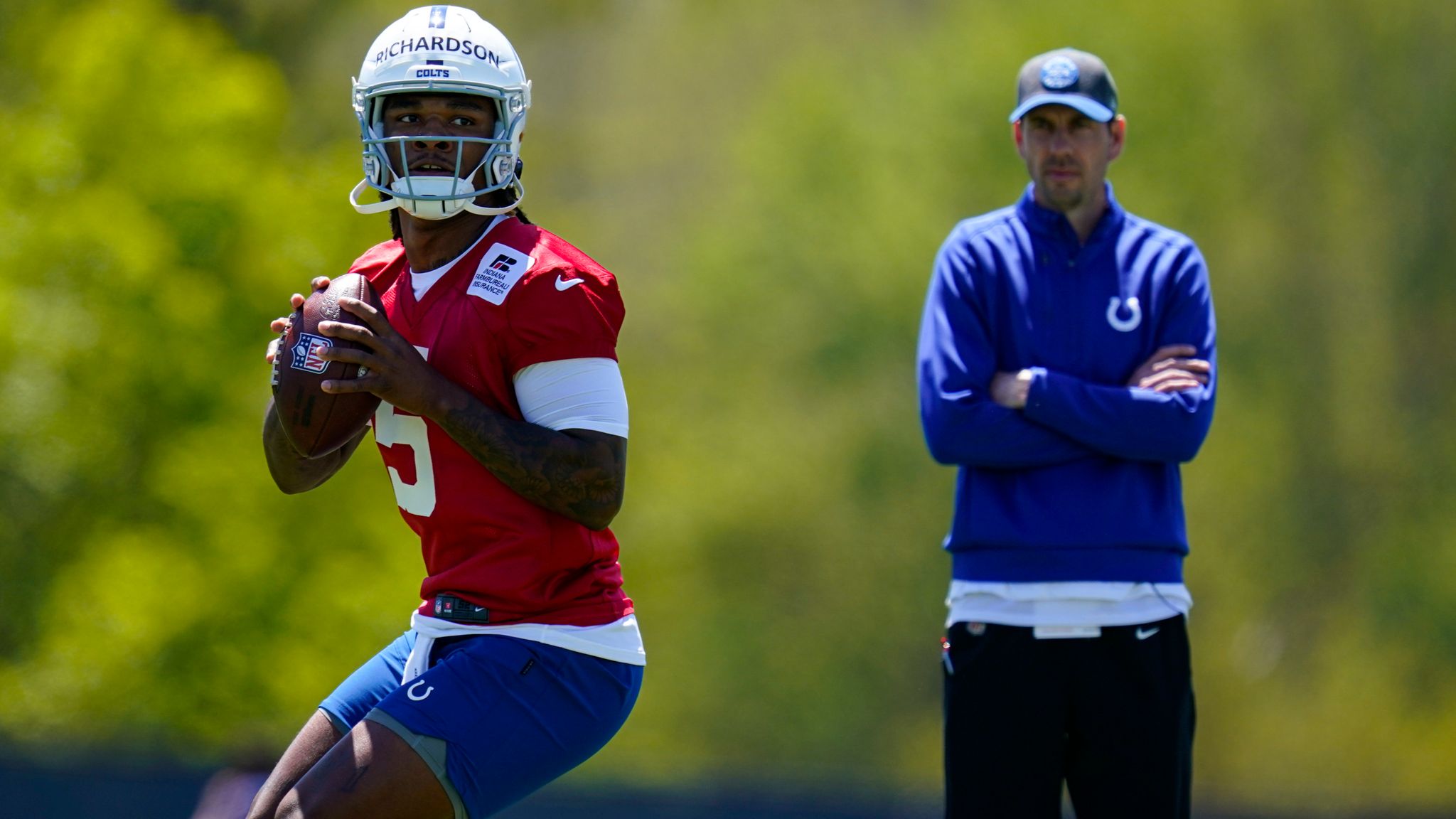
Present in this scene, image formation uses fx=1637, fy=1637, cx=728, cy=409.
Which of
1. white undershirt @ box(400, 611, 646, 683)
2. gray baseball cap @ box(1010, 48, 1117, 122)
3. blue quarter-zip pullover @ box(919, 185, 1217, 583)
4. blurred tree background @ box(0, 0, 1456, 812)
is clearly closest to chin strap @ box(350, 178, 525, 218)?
white undershirt @ box(400, 611, 646, 683)

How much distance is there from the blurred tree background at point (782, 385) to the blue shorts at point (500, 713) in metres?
7.68

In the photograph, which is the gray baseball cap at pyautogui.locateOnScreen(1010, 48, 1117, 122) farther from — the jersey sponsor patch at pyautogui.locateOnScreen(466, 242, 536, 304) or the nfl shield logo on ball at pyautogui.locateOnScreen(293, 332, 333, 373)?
the nfl shield logo on ball at pyautogui.locateOnScreen(293, 332, 333, 373)

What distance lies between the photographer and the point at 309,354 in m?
3.16

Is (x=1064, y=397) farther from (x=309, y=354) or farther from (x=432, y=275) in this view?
(x=309, y=354)

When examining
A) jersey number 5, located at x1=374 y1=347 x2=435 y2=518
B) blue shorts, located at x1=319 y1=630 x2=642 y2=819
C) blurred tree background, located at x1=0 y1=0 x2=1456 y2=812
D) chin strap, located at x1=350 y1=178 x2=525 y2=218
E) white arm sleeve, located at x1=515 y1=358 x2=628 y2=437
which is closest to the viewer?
blue shorts, located at x1=319 y1=630 x2=642 y2=819

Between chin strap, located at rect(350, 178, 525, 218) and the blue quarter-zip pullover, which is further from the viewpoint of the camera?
the blue quarter-zip pullover

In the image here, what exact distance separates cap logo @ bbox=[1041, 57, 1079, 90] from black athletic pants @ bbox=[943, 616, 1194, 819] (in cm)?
141

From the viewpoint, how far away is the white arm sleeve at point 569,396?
3.08 metres

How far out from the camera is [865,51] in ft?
81.7

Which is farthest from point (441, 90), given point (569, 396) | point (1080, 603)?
point (1080, 603)

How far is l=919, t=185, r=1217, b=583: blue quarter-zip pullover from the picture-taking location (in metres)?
4.05

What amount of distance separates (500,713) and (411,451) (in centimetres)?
56

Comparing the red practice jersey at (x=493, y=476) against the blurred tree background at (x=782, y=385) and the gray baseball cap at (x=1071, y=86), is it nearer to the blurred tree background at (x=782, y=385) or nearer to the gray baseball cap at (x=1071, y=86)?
the gray baseball cap at (x=1071, y=86)

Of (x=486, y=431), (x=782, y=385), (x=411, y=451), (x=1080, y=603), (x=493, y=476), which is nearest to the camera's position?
(x=486, y=431)
